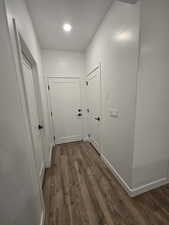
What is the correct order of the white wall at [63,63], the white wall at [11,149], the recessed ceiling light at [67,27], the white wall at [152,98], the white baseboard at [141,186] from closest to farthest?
the white wall at [11,149] → the white wall at [152,98] → the white baseboard at [141,186] → the recessed ceiling light at [67,27] → the white wall at [63,63]

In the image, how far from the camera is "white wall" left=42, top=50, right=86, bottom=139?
280cm

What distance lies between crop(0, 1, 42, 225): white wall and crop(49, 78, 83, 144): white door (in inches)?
86.3

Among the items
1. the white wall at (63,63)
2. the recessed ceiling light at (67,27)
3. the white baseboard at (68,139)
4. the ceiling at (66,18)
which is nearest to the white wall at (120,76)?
the ceiling at (66,18)

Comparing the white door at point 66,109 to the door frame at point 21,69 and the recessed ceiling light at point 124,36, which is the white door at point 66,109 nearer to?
the door frame at point 21,69

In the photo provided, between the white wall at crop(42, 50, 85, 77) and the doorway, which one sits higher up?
the white wall at crop(42, 50, 85, 77)

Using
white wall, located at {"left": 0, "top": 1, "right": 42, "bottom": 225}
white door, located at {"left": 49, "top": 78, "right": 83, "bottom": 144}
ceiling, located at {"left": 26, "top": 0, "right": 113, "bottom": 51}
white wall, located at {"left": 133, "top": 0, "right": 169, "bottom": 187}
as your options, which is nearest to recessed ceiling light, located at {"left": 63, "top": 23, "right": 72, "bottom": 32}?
ceiling, located at {"left": 26, "top": 0, "right": 113, "bottom": 51}

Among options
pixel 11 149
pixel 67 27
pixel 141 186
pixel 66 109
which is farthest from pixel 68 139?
pixel 67 27

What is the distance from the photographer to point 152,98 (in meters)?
1.29

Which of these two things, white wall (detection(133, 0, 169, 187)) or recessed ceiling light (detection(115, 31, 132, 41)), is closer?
white wall (detection(133, 0, 169, 187))

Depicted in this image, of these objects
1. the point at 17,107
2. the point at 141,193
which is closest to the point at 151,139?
the point at 141,193

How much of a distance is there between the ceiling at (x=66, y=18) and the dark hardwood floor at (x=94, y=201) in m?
2.79

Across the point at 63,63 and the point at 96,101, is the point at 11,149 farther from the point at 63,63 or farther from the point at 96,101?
the point at 63,63

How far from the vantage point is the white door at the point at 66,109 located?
3.01 m

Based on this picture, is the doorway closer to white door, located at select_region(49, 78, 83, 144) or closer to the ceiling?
white door, located at select_region(49, 78, 83, 144)
